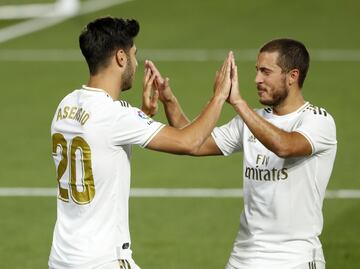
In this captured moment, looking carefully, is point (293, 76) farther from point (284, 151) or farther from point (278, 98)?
point (284, 151)

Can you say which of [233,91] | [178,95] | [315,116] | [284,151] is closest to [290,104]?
[315,116]

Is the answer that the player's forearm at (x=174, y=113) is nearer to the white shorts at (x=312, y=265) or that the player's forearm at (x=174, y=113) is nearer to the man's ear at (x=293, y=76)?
the man's ear at (x=293, y=76)

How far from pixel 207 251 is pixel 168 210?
1414mm

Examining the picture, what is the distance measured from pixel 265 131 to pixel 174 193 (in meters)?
5.60

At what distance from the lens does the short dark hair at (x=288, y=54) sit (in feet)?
25.5

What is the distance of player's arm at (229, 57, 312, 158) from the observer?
7320 millimetres

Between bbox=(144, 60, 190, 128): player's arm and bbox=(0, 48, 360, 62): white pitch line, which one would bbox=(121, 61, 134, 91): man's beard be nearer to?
bbox=(144, 60, 190, 128): player's arm

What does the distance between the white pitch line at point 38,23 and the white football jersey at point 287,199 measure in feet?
47.4

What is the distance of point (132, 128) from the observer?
7074 mm

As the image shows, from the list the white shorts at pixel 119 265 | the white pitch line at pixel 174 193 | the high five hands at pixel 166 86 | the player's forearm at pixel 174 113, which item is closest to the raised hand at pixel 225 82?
the high five hands at pixel 166 86

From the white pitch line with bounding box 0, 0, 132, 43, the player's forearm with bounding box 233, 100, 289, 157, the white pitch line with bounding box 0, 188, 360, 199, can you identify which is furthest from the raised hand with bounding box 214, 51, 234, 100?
A: the white pitch line with bounding box 0, 0, 132, 43

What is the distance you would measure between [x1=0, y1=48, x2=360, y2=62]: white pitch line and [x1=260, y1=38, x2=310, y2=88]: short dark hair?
11.6m

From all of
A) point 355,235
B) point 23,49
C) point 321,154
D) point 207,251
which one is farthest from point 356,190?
point 23,49

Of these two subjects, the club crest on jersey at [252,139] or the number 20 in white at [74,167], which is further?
the club crest on jersey at [252,139]
